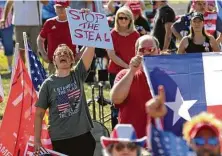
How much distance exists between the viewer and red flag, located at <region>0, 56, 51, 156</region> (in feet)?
27.4

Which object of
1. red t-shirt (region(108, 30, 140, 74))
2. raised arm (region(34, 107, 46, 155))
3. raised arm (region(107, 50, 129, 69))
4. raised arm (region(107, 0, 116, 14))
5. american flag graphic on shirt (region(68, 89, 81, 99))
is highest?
raised arm (region(107, 0, 116, 14))

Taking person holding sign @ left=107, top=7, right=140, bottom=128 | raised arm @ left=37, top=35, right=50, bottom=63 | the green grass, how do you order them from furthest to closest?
1. the green grass
2. raised arm @ left=37, top=35, right=50, bottom=63
3. person holding sign @ left=107, top=7, right=140, bottom=128

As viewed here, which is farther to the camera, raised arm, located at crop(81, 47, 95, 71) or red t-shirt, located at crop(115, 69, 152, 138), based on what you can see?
raised arm, located at crop(81, 47, 95, 71)

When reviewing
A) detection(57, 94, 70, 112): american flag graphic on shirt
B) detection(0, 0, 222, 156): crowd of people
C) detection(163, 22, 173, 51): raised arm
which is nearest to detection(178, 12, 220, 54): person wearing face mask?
detection(0, 0, 222, 156): crowd of people

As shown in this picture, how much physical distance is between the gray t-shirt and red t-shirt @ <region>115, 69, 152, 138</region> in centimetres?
72

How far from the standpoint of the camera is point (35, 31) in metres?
13.9

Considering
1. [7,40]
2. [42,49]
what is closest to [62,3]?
[42,49]

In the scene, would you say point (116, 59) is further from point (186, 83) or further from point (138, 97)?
point (138, 97)

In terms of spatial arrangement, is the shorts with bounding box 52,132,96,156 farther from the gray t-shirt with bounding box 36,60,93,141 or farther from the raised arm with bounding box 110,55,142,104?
the raised arm with bounding box 110,55,142,104

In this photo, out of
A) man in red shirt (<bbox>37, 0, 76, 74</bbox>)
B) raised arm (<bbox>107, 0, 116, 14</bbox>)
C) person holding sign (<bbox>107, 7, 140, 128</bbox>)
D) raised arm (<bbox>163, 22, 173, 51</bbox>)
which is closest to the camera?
person holding sign (<bbox>107, 7, 140, 128</bbox>)

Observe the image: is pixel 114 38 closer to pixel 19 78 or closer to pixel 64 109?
pixel 19 78

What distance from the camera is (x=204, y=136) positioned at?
512 cm

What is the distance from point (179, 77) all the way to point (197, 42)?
230cm

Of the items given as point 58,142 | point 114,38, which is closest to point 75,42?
point 58,142
